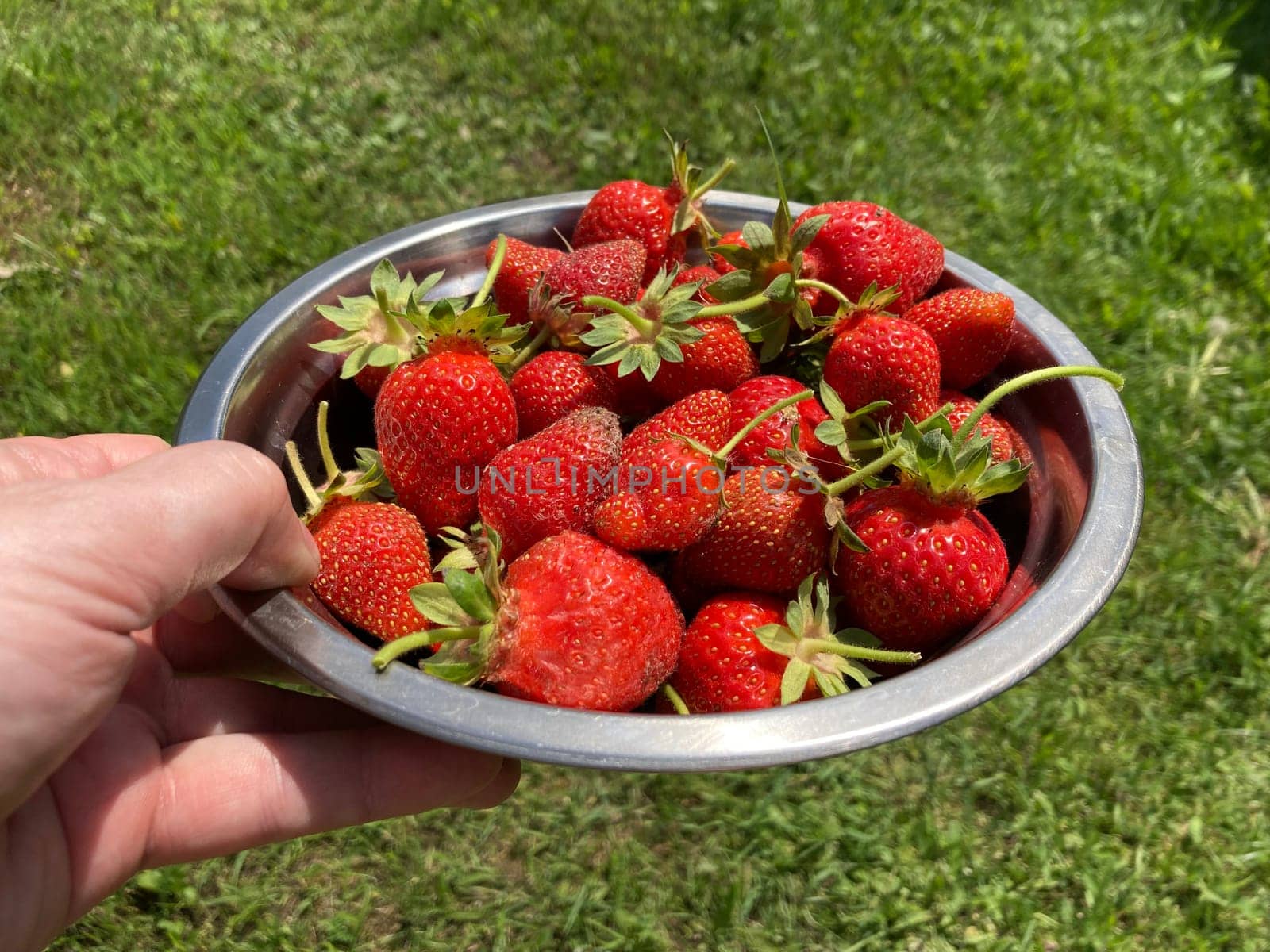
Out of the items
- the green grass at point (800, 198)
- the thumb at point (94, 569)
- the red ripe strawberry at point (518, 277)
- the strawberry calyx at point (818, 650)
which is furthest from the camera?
the green grass at point (800, 198)

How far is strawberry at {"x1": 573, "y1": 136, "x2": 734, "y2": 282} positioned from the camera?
1341mm

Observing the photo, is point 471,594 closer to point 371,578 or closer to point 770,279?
point 371,578

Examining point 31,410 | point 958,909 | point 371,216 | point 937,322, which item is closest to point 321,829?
point 937,322

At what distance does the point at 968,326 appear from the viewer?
1.22 meters

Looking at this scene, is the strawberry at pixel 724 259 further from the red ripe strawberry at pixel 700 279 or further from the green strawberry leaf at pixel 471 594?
the green strawberry leaf at pixel 471 594

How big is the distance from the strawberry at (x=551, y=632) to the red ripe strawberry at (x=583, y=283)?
1.14 feet

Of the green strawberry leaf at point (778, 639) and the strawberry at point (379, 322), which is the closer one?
the green strawberry leaf at point (778, 639)

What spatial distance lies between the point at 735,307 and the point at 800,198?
68.7 inches

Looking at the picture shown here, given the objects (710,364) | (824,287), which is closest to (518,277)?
(710,364)

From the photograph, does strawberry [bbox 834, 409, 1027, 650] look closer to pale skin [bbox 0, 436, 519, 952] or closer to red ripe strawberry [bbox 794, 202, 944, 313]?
red ripe strawberry [bbox 794, 202, 944, 313]

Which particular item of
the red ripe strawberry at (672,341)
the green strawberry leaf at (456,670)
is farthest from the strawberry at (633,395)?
the green strawberry leaf at (456,670)

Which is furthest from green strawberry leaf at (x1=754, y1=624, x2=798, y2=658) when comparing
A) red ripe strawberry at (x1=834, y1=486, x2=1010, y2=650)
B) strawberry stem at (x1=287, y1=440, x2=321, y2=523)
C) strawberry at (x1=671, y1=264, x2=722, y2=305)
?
strawberry stem at (x1=287, y1=440, x2=321, y2=523)

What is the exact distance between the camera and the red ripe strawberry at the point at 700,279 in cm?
125

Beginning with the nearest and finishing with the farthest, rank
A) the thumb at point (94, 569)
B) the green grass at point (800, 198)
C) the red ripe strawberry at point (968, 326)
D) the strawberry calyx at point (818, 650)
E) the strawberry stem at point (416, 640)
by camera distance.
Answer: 1. the thumb at point (94, 569)
2. the strawberry stem at point (416, 640)
3. the strawberry calyx at point (818, 650)
4. the red ripe strawberry at point (968, 326)
5. the green grass at point (800, 198)
